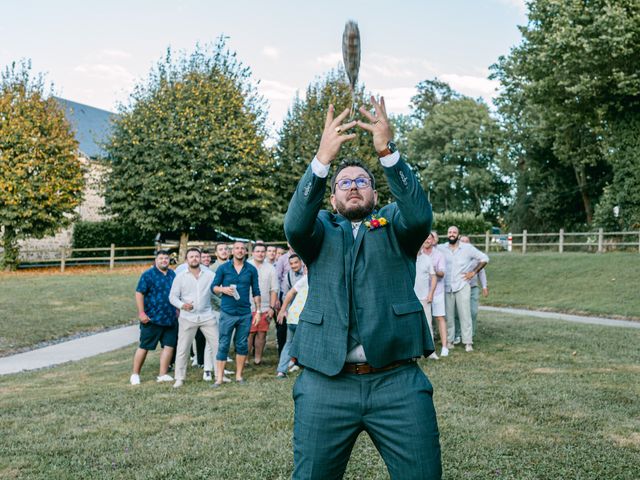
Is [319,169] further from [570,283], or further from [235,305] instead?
[570,283]

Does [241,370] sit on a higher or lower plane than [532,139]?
lower

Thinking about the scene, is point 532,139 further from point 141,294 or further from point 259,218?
point 141,294

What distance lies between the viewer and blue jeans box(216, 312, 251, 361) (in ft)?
29.0

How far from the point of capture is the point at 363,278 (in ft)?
10.8

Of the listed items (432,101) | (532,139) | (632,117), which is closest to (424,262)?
(632,117)

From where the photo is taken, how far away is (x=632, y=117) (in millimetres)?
27703

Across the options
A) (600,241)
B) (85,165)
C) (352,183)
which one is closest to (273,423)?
(352,183)

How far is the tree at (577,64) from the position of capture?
22609 mm

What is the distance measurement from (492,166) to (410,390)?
5983 centimetres

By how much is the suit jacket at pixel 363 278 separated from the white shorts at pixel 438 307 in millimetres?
7513

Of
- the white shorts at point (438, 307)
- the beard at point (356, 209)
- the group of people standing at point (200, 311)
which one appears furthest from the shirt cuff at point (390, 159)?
the white shorts at point (438, 307)

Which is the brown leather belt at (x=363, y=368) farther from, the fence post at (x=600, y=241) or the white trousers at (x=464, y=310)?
the fence post at (x=600, y=241)

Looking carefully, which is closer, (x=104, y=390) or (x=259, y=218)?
(x=104, y=390)

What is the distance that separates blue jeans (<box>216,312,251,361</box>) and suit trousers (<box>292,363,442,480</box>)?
227 inches
